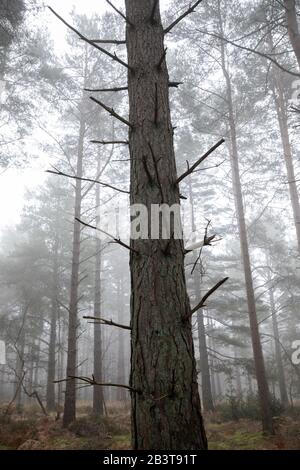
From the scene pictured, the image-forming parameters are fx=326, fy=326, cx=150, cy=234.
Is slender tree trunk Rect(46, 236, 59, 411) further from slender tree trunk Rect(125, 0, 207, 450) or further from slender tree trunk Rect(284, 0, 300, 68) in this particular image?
slender tree trunk Rect(125, 0, 207, 450)

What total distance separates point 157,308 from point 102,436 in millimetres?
7394

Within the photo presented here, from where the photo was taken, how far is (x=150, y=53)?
295cm

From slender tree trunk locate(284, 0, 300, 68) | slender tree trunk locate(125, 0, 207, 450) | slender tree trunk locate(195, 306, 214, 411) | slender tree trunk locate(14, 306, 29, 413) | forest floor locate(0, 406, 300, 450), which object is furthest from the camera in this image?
slender tree trunk locate(195, 306, 214, 411)

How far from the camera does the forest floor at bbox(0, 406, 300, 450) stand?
6.83 meters

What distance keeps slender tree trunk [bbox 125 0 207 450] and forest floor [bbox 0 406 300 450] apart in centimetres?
587

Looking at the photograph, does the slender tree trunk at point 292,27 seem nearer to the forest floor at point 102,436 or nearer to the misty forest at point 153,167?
the misty forest at point 153,167

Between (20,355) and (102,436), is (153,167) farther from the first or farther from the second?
(20,355)

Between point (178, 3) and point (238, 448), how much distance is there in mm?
12137

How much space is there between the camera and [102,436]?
313 inches

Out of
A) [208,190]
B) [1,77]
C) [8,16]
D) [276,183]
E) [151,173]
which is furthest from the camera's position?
[208,190]

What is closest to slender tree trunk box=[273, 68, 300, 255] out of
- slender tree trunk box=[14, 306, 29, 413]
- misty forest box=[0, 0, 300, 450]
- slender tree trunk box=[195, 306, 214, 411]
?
misty forest box=[0, 0, 300, 450]

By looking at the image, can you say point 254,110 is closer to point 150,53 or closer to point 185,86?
point 185,86
